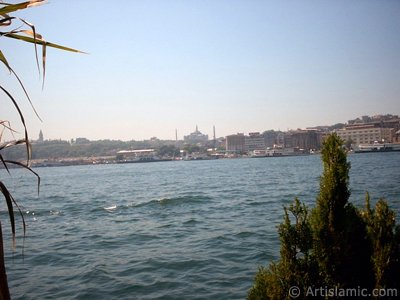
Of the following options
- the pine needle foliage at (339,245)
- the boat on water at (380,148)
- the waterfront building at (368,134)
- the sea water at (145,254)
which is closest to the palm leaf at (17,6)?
the sea water at (145,254)

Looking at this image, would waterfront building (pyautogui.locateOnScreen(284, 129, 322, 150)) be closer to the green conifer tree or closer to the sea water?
the sea water

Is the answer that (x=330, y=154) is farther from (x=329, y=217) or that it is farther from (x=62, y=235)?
(x=62, y=235)

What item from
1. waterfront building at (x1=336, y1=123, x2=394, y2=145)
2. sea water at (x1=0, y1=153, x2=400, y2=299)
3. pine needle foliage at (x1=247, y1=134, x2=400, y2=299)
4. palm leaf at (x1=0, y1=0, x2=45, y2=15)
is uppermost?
waterfront building at (x1=336, y1=123, x2=394, y2=145)

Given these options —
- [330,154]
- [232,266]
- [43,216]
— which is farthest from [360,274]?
[43,216]

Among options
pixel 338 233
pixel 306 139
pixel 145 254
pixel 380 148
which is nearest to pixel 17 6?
pixel 338 233

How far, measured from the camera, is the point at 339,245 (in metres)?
3.51

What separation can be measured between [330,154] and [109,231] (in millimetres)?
15145

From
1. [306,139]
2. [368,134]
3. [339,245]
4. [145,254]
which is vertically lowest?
[145,254]

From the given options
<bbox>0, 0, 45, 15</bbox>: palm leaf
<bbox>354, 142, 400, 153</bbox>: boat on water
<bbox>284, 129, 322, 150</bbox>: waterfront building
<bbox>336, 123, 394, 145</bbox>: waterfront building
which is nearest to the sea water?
<bbox>0, 0, 45, 15</bbox>: palm leaf

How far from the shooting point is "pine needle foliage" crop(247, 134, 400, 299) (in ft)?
10.7

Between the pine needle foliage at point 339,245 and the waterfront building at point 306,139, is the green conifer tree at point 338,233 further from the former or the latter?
Result: the waterfront building at point 306,139

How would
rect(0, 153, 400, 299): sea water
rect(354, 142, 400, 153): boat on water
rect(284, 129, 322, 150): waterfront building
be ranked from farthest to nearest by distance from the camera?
rect(284, 129, 322, 150): waterfront building → rect(354, 142, 400, 153): boat on water → rect(0, 153, 400, 299): sea water

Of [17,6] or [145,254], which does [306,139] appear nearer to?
[145,254]

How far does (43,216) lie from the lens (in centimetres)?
2361
